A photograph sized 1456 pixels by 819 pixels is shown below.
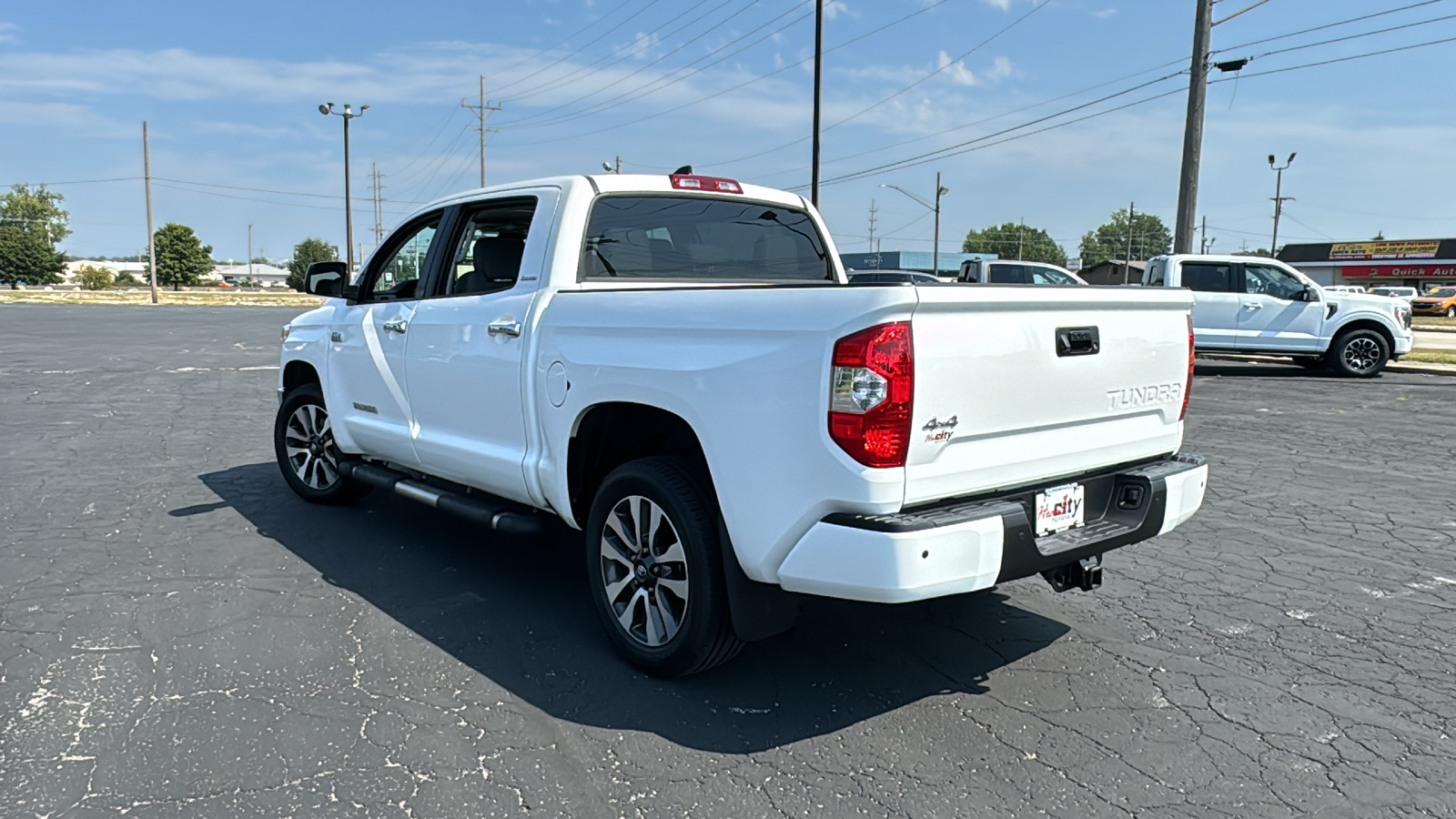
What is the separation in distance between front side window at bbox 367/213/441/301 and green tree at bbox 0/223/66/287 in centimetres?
11977

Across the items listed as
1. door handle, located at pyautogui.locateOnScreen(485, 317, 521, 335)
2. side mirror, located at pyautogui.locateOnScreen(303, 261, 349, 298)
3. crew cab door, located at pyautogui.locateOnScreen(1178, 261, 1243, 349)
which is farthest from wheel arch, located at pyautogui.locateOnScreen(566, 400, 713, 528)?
crew cab door, located at pyautogui.locateOnScreen(1178, 261, 1243, 349)

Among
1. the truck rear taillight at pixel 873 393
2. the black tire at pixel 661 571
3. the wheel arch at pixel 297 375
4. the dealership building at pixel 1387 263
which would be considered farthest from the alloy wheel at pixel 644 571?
the dealership building at pixel 1387 263

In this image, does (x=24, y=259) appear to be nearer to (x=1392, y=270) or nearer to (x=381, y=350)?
(x=381, y=350)

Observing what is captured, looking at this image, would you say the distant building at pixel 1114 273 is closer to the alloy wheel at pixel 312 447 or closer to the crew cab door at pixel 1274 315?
the crew cab door at pixel 1274 315

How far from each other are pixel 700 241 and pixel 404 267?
1842mm

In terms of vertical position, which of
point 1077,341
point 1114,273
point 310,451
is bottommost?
point 310,451

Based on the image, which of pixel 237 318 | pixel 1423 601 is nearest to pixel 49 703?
pixel 1423 601

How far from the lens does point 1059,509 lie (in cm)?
348

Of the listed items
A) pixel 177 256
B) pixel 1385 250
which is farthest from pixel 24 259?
pixel 1385 250

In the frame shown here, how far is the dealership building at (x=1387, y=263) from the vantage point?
233 ft

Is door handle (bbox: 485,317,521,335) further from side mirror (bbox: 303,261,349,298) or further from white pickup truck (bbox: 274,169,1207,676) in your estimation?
side mirror (bbox: 303,261,349,298)

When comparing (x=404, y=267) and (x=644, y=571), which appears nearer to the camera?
(x=644, y=571)

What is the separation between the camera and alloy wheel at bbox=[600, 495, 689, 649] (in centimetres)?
368

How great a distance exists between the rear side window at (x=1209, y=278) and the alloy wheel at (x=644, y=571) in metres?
14.7
